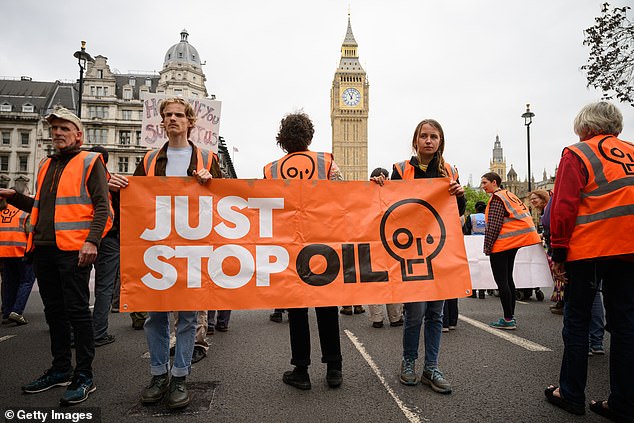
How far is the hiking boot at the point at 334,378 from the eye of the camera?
333 centimetres

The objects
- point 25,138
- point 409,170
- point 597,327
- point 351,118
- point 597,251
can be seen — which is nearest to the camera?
point 597,251

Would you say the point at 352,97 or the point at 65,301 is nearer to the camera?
the point at 65,301

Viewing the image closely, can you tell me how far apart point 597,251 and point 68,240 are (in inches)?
155

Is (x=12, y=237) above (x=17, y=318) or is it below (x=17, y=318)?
above

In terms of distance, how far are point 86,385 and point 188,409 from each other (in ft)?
2.90

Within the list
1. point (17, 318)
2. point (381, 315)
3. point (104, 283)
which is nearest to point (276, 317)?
point (381, 315)

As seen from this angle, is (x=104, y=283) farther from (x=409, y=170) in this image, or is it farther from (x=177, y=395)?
(x=409, y=170)

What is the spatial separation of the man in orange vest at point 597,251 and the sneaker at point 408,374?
101 cm

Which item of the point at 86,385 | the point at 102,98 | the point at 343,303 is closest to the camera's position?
the point at 86,385

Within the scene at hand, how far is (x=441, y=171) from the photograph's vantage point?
3.70 meters

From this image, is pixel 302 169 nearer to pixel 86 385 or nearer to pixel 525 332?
pixel 86 385

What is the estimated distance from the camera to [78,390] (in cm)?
304

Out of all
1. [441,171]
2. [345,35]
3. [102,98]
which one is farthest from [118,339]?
[345,35]

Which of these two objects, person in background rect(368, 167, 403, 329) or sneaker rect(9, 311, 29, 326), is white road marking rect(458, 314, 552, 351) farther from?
sneaker rect(9, 311, 29, 326)
